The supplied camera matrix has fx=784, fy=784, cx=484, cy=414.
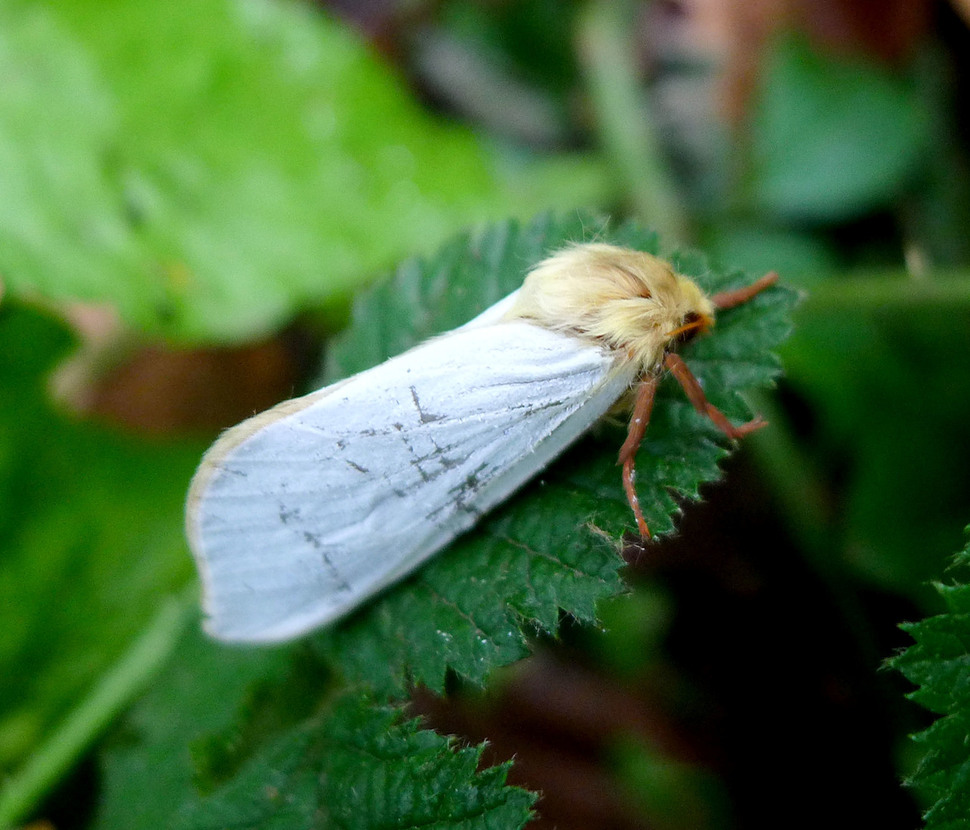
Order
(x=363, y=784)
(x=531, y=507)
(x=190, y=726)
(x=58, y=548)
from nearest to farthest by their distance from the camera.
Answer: (x=363, y=784)
(x=531, y=507)
(x=190, y=726)
(x=58, y=548)

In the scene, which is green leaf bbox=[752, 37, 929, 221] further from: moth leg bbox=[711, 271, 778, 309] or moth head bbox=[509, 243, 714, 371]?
moth head bbox=[509, 243, 714, 371]

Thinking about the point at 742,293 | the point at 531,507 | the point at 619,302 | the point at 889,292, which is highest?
the point at 619,302

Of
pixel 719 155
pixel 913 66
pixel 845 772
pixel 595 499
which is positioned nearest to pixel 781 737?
pixel 845 772

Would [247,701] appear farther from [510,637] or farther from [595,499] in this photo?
[595,499]

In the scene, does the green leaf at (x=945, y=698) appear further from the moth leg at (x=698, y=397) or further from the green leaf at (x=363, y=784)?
the green leaf at (x=363, y=784)

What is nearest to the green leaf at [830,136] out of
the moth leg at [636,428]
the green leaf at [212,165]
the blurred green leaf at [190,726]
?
the green leaf at [212,165]

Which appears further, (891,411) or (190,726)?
(891,411)

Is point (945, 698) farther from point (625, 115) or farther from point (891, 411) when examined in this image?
point (625, 115)

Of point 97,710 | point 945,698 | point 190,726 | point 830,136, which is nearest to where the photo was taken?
point 945,698

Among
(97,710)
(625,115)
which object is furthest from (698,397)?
(625,115)
